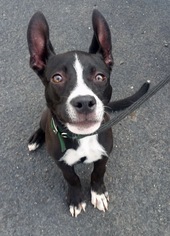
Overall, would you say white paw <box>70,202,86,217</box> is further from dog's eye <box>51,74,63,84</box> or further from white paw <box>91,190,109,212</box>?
dog's eye <box>51,74,63,84</box>

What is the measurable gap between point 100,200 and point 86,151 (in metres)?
0.57

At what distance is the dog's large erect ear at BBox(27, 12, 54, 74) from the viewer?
2.25 meters

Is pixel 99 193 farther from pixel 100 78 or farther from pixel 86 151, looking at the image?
pixel 100 78

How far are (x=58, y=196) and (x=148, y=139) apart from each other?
0.92 metres

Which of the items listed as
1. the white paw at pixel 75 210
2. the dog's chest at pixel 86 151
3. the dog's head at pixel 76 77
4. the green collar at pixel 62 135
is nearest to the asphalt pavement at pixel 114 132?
the white paw at pixel 75 210

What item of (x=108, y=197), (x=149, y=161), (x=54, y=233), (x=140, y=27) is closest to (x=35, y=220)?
(x=54, y=233)

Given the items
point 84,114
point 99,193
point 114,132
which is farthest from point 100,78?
point 114,132

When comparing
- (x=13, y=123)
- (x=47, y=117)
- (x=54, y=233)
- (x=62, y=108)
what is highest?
(x=62, y=108)

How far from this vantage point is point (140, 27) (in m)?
4.09

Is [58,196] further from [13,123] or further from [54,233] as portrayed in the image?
[13,123]

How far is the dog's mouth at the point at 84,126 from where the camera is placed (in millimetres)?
2076

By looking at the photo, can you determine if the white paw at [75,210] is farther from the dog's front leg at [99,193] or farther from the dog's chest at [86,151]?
the dog's chest at [86,151]

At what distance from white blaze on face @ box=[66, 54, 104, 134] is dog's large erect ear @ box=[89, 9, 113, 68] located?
0.82 ft

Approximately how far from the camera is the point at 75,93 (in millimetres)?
2012
